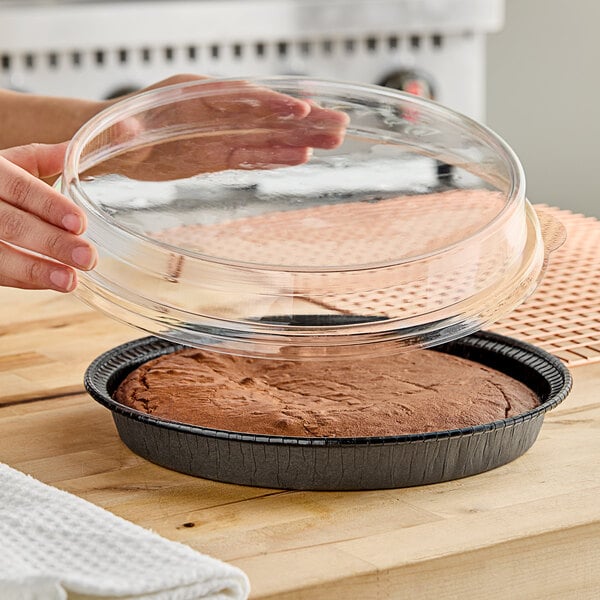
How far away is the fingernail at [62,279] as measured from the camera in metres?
0.82

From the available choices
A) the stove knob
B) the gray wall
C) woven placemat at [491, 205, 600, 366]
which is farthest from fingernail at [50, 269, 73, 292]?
the gray wall

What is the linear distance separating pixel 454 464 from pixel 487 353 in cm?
21

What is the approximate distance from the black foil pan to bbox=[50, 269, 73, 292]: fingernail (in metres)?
0.08

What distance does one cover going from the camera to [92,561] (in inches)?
24.8

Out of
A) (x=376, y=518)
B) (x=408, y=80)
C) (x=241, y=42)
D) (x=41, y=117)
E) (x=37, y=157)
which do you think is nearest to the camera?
(x=376, y=518)

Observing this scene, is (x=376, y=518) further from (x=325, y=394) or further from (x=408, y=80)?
(x=408, y=80)

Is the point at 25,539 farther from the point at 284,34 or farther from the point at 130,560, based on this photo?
the point at 284,34

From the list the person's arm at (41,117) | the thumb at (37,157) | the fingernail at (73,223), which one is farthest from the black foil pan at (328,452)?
the person's arm at (41,117)

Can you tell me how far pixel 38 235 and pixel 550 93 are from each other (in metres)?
2.41

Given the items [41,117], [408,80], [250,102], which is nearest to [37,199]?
[250,102]

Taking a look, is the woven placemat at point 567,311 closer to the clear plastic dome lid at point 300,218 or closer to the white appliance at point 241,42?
the clear plastic dome lid at point 300,218

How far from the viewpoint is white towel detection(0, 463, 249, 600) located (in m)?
0.59

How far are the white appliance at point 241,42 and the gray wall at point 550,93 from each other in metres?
0.65

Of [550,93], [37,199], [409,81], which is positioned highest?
[37,199]
